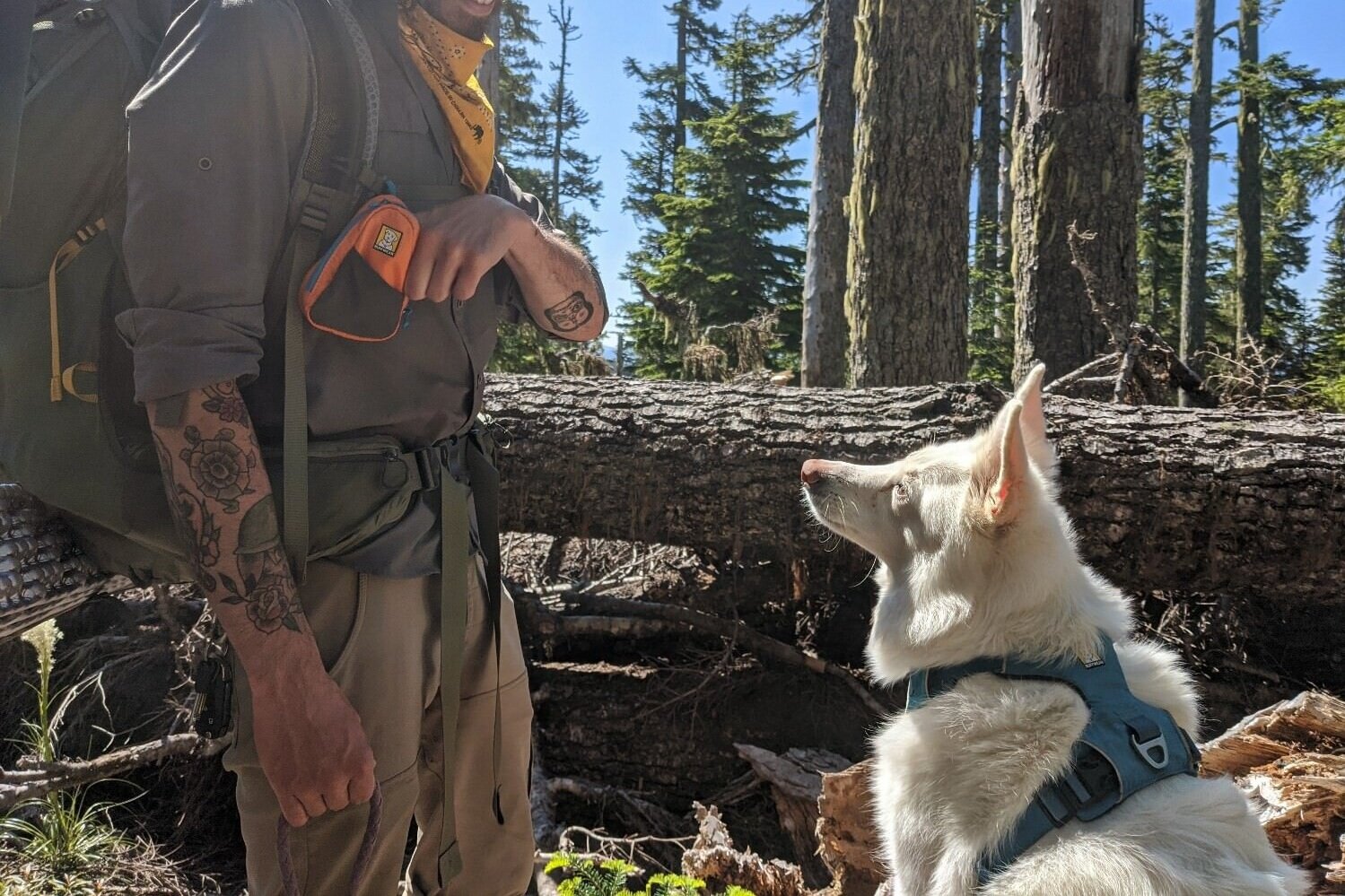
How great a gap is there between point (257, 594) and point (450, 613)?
0.47 m

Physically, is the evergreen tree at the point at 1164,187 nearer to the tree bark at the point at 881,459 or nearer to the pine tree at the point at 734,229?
the pine tree at the point at 734,229

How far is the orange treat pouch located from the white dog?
1.43 metres

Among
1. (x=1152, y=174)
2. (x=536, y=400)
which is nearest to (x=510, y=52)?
(x=1152, y=174)

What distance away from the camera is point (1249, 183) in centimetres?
2370

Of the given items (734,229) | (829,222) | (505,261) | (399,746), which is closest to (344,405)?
(505,261)

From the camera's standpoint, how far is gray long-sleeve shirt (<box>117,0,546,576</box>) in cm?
151

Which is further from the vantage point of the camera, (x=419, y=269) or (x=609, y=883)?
(x=609, y=883)

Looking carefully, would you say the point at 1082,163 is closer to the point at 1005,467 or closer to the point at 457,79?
the point at 1005,467

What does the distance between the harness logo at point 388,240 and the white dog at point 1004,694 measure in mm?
1444

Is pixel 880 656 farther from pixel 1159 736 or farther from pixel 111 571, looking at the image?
pixel 111 571

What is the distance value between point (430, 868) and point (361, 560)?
1.06 metres

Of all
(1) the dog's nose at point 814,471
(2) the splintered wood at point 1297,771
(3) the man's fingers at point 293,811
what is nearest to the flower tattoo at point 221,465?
(3) the man's fingers at point 293,811

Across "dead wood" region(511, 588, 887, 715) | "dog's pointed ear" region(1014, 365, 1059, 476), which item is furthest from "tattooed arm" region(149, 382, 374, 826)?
"dead wood" region(511, 588, 887, 715)

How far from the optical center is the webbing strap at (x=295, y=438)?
5.50ft
